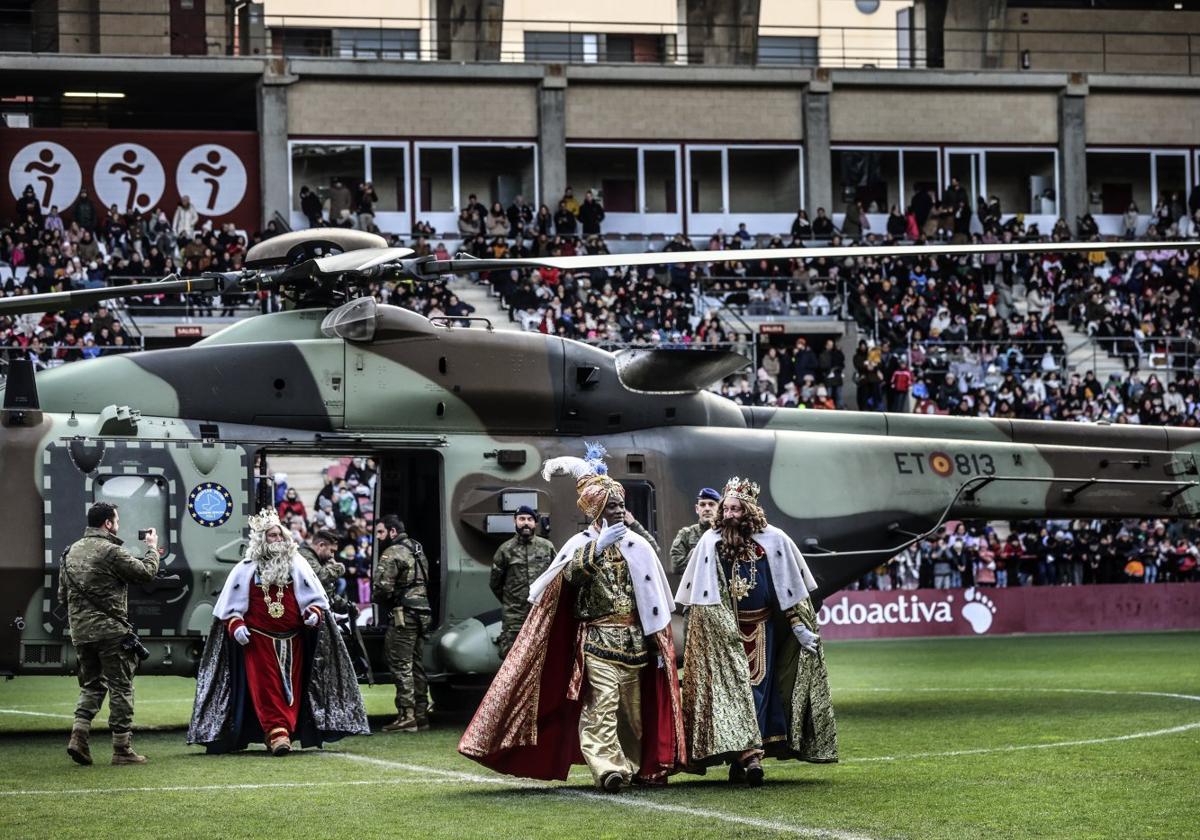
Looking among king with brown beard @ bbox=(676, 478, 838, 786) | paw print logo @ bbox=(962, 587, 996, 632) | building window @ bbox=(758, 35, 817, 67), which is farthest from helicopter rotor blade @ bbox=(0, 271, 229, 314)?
building window @ bbox=(758, 35, 817, 67)

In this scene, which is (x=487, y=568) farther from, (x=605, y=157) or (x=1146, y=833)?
(x=605, y=157)

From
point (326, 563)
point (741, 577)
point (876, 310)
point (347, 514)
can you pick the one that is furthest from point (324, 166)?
point (741, 577)

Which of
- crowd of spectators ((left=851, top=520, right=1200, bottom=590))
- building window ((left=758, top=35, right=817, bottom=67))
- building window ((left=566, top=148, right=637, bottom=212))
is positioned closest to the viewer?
crowd of spectators ((left=851, top=520, right=1200, bottom=590))

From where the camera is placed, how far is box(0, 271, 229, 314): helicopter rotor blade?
14.6m

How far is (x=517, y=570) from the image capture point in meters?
15.9

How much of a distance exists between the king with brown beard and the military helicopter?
365 cm

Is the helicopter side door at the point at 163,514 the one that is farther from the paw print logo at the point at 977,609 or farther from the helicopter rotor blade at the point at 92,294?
the paw print logo at the point at 977,609

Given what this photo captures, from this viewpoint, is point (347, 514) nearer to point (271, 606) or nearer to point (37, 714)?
point (37, 714)

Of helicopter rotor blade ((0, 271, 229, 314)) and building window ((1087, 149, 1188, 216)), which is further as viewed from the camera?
building window ((1087, 149, 1188, 216))

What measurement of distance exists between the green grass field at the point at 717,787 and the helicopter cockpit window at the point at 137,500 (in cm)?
175

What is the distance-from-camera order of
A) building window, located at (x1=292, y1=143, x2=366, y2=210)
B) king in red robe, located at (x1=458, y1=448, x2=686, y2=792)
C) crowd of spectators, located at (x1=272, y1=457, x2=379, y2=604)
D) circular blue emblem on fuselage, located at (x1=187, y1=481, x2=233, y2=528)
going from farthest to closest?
building window, located at (x1=292, y1=143, x2=366, y2=210)
crowd of spectators, located at (x1=272, y1=457, x2=379, y2=604)
circular blue emblem on fuselage, located at (x1=187, y1=481, x2=233, y2=528)
king in red robe, located at (x1=458, y1=448, x2=686, y2=792)

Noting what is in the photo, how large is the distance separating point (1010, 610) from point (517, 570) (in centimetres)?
1633

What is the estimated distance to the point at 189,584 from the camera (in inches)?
607

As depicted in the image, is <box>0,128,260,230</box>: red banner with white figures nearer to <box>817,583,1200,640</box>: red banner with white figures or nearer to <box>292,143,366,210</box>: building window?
<box>292,143,366,210</box>: building window
